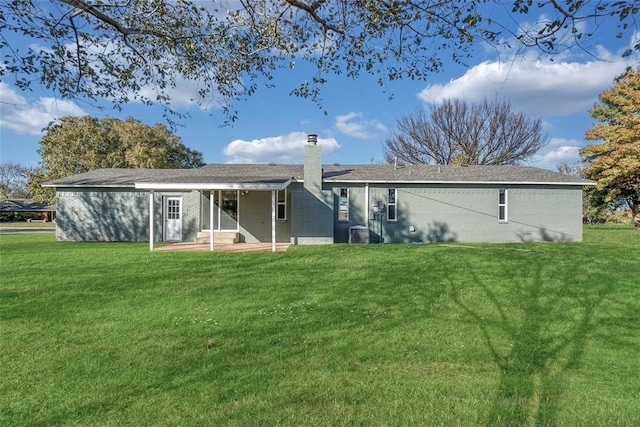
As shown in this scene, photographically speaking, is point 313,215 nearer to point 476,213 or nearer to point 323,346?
point 476,213

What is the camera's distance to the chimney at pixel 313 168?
15.2m

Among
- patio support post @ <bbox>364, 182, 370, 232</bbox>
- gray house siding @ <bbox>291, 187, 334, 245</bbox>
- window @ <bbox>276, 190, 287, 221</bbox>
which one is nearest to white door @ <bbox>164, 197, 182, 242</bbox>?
window @ <bbox>276, 190, 287, 221</bbox>

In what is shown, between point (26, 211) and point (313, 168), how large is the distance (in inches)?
1866

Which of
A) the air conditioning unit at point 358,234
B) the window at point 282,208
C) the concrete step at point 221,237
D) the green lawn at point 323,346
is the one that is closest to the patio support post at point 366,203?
the air conditioning unit at point 358,234

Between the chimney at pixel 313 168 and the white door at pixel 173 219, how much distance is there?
6033mm

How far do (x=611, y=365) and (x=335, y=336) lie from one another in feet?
10.1

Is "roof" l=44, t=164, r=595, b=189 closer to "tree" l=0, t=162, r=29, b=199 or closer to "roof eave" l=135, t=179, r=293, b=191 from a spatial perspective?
"roof eave" l=135, t=179, r=293, b=191

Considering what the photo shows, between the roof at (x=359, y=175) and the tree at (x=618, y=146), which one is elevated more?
the tree at (x=618, y=146)

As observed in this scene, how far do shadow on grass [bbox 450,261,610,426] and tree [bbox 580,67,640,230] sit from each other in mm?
20585

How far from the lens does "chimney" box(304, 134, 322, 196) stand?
15234 mm

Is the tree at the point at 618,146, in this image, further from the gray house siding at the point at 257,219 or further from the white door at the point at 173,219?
the white door at the point at 173,219

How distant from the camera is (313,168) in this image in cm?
1539

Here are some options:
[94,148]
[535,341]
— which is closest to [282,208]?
[535,341]

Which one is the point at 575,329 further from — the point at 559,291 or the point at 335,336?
the point at 335,336
